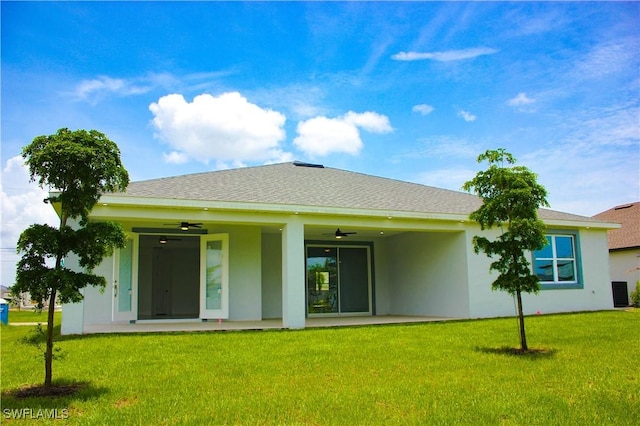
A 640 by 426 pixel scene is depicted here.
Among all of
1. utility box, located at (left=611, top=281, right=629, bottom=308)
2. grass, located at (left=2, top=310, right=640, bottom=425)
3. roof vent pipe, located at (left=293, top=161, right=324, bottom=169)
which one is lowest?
grass, located at (left=2, top=310, right=640, bottom=425)

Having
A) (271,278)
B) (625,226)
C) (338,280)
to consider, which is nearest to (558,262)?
(338,280)

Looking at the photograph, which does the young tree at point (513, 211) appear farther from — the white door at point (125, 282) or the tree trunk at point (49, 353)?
the white door at point (125, 282)

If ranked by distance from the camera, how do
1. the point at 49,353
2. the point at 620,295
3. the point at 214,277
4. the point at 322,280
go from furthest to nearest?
the point at 620,295 < the point at 322,280 < the point at 214,277 < the point at 49,353

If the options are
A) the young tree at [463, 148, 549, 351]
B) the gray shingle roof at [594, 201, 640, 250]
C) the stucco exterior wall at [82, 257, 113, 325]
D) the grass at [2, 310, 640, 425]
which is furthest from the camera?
the gray shingle roof at [594, 201, 640, 250]

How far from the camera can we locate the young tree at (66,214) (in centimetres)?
621

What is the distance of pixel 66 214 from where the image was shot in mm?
6551

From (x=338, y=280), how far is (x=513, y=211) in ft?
33.4

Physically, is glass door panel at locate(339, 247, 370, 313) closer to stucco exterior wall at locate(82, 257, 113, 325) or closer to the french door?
the french door

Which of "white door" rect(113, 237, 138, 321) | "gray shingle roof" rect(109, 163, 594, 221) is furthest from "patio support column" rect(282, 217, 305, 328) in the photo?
"white door" rect(113, 237, 138, 321)

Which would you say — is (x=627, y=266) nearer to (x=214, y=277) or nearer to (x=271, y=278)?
(x=271, y=278)

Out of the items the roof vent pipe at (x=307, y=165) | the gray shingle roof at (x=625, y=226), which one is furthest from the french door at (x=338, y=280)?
the gray shingle roof at (x=625, y=226)

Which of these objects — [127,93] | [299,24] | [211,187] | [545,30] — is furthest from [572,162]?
[127,93]

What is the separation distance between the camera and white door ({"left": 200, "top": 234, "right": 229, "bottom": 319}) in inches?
595

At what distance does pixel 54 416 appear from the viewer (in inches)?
208
